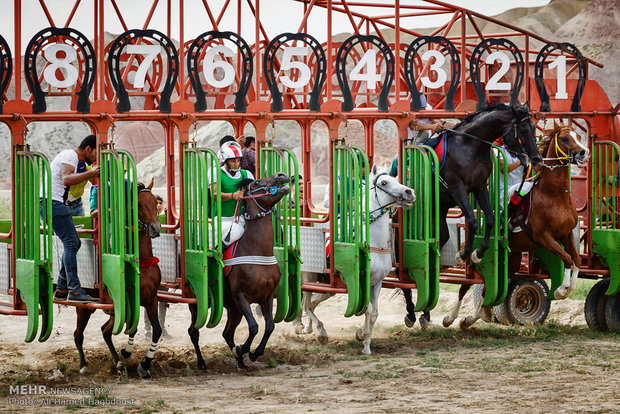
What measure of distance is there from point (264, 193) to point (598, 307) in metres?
5.06

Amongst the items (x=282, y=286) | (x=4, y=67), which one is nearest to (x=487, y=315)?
(x=282, y=286)

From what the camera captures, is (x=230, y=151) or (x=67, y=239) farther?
(x=230, y=151)

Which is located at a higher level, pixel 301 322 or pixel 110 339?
pixel 110 339

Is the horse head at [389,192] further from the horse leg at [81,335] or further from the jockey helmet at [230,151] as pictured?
the horse leg at [81,335]

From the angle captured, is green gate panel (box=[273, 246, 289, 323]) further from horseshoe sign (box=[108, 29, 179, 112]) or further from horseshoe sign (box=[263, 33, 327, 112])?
horseshoe sign (box=[108, 29, 179, 112])

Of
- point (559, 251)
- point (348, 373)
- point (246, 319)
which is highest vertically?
point (559, 251)

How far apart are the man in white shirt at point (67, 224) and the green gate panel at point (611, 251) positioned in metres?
6.15

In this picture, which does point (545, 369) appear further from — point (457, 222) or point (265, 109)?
point (265, 109)

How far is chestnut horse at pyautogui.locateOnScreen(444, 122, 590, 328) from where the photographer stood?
12.0m

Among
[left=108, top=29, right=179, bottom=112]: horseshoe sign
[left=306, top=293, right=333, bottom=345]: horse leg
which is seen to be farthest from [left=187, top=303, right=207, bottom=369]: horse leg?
[left=108, top=29, right=179, bottom=112]: horseshoe sign

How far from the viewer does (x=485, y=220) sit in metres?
11.8

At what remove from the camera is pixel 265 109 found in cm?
1105

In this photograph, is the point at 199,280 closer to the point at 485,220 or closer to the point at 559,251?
the point at 485,220

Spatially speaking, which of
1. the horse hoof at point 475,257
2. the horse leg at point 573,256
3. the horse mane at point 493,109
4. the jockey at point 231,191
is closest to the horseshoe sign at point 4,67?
the jockey at point 231,191
